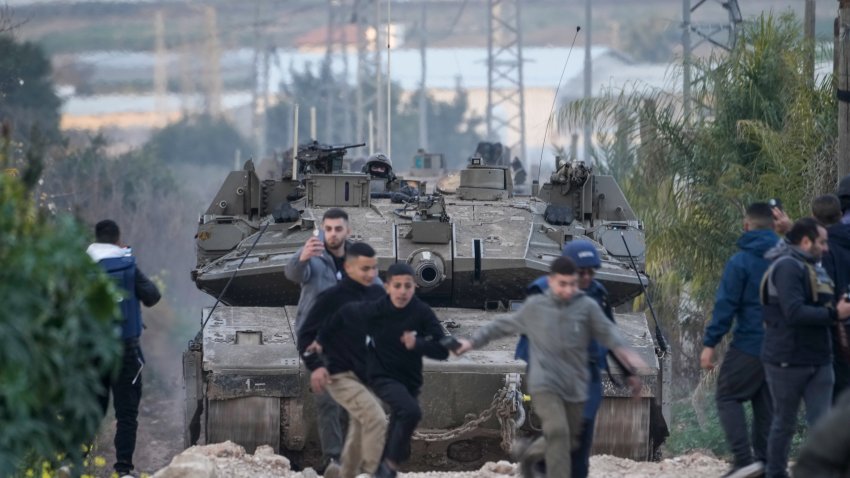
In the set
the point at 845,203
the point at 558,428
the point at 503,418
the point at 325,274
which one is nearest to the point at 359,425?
the point at 325,274

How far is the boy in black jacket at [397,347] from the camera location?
10.8 metres

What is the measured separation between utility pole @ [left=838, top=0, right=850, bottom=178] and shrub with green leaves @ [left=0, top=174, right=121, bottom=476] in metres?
9.12

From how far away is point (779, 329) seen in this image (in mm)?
10609

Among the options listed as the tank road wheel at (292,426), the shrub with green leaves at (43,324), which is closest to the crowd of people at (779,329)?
the tank road wheel at (292,426)

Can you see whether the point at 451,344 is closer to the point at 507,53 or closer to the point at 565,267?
the point at 565,267

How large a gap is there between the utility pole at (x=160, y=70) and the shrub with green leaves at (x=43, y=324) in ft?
74.8

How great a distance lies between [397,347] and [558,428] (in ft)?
3.78

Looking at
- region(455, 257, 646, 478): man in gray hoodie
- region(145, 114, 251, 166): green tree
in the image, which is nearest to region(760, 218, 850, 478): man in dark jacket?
region(455, 257, 646, 478): man in gray hoodie

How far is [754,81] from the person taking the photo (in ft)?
66.4

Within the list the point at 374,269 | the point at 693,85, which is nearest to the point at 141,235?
the point at 693,85

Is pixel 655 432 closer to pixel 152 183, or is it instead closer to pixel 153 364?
pixel 153 364

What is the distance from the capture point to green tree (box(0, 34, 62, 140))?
90.0 ft

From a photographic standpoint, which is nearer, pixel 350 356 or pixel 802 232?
pixel 802 232

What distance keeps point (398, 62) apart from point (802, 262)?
142 ft
